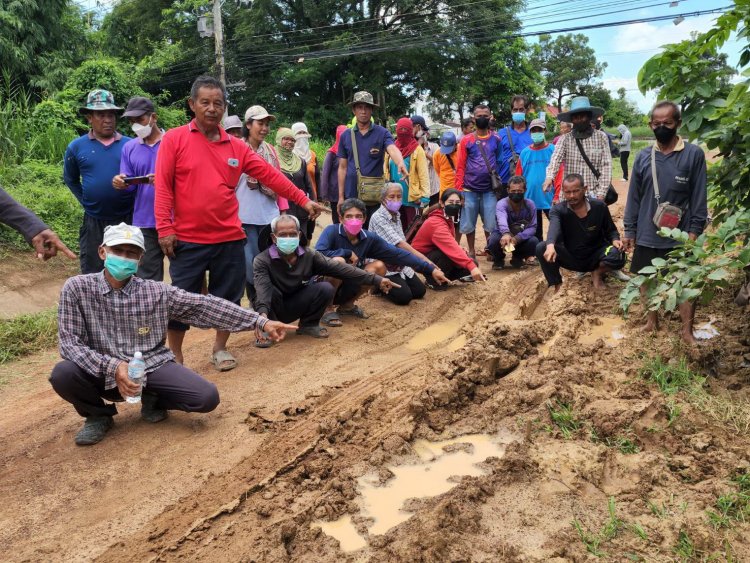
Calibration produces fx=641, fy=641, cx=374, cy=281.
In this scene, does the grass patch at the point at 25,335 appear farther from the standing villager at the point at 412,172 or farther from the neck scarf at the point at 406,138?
the neck scarf at the point at 406,138

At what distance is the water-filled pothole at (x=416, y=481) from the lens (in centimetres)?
303

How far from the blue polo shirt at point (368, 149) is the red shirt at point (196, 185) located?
267 centimetres

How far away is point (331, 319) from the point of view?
6.23 metres

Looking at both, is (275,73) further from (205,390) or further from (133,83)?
(205,390)

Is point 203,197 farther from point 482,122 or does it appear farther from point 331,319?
point 482,122

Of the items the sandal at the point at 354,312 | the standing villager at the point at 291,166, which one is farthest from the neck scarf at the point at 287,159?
the sandal at the point at 354,312

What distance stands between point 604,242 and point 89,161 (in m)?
4.94

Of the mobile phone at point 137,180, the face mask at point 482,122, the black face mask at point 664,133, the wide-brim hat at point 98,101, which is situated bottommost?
the face mask at point 482,122

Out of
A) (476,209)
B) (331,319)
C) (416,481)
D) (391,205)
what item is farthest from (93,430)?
(476,209)

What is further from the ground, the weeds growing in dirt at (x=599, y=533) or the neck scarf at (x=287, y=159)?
the neck scarf at (x=287, y=159)

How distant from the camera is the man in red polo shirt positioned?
4.51m

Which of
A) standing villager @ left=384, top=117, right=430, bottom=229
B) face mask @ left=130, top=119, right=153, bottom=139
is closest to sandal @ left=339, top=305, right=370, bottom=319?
standing villager @ left=384, top=117, right=430, bottom=229

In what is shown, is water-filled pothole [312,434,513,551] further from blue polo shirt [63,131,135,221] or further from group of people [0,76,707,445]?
blue polo shirt [63,131,135,221]

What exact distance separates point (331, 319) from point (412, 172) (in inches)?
107
